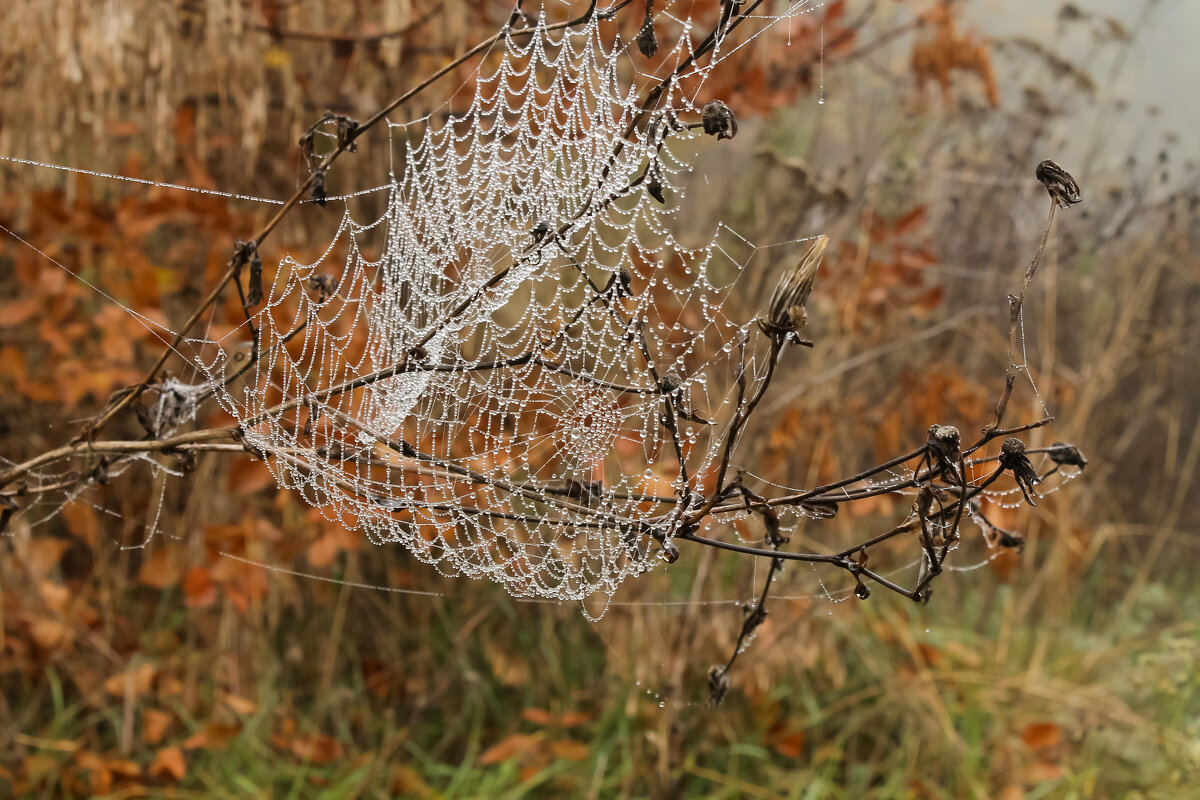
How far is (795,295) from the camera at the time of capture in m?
0.84

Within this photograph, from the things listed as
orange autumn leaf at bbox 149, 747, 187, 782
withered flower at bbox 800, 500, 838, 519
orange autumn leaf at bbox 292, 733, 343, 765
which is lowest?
orange autumn leaf at bbox 149, 747, 187, 782

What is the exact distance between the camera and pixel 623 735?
2.61 m

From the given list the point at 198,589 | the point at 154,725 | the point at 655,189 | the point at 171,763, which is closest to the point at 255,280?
the point at 655,189

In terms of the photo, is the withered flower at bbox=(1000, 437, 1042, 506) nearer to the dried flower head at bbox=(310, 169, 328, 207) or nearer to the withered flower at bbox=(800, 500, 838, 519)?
the withered flower at bbox=(800, 500, 838, 519)

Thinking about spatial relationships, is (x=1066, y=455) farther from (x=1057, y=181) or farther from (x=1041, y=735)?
(x=1041, y=735)

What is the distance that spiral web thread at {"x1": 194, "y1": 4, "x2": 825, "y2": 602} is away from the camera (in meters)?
1.07

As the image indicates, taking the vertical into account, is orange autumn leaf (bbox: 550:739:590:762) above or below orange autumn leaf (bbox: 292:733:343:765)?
above

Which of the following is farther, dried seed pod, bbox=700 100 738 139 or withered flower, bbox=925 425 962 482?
dried seed pod, bbox=700 100 738 139

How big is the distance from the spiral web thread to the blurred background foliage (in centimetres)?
25

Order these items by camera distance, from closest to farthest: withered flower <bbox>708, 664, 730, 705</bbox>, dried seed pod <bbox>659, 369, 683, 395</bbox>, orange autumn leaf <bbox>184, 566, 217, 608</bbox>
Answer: dried seed pod <bbox>659, 369, 683, 395</bbox> < withered flower <bbox>708, 664, 730, 705</bbox> < orange autumn leaf <bbox>184, 566, 217, 608</bbox>

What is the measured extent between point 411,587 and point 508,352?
92cm

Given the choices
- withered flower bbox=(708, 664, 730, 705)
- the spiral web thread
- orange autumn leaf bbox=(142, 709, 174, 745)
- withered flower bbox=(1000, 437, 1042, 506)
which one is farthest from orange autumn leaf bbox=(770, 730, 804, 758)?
withered flower bbox=(1000, 437, 1042, 506)

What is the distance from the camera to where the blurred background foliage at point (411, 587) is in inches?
92.0

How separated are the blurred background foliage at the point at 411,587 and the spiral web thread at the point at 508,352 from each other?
0.25 meters
